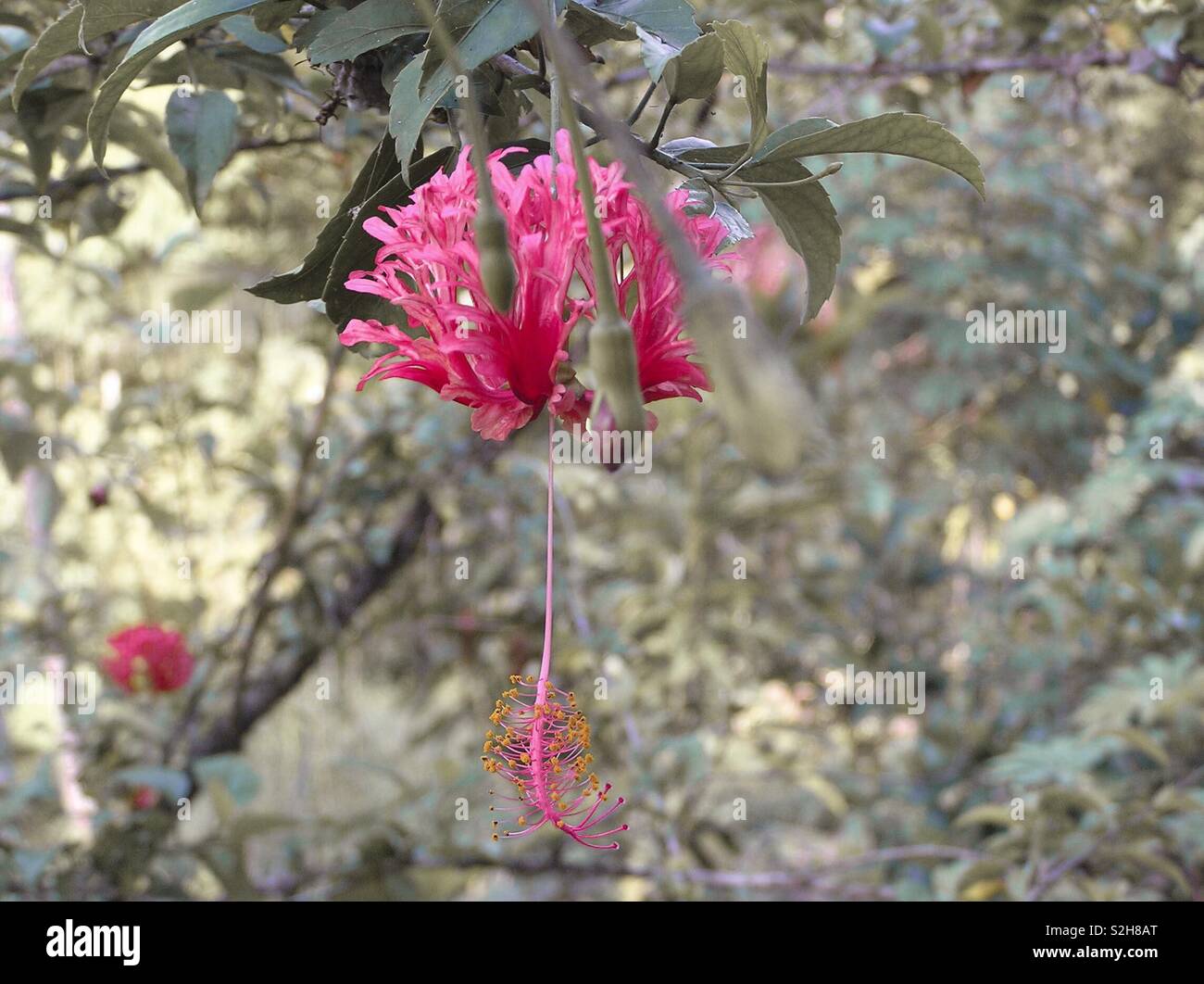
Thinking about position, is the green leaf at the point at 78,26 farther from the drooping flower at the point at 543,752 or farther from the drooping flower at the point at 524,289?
the drooping flower at the point at 543,752

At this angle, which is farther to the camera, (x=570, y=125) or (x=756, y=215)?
(x=756, y=215)

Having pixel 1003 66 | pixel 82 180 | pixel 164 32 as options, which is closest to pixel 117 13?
pixel 164 32

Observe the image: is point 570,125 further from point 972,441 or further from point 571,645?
point 972,441

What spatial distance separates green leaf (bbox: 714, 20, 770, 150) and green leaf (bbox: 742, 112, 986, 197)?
0.02 metres

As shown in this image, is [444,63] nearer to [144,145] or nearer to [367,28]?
[367,28]

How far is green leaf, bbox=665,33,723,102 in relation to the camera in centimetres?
55

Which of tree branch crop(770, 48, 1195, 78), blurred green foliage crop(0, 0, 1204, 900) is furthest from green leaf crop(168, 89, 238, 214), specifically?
tree branch crop(770, 48, 1195, 78)

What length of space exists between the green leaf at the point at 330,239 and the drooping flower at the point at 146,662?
4.19ft

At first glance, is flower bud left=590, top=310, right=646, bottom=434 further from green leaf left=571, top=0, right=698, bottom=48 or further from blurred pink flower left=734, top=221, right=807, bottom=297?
blurred pink flower left=734, top=221, right=807, bottom=297

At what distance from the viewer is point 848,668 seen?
2.38 meters

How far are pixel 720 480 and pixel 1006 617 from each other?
0.75m
